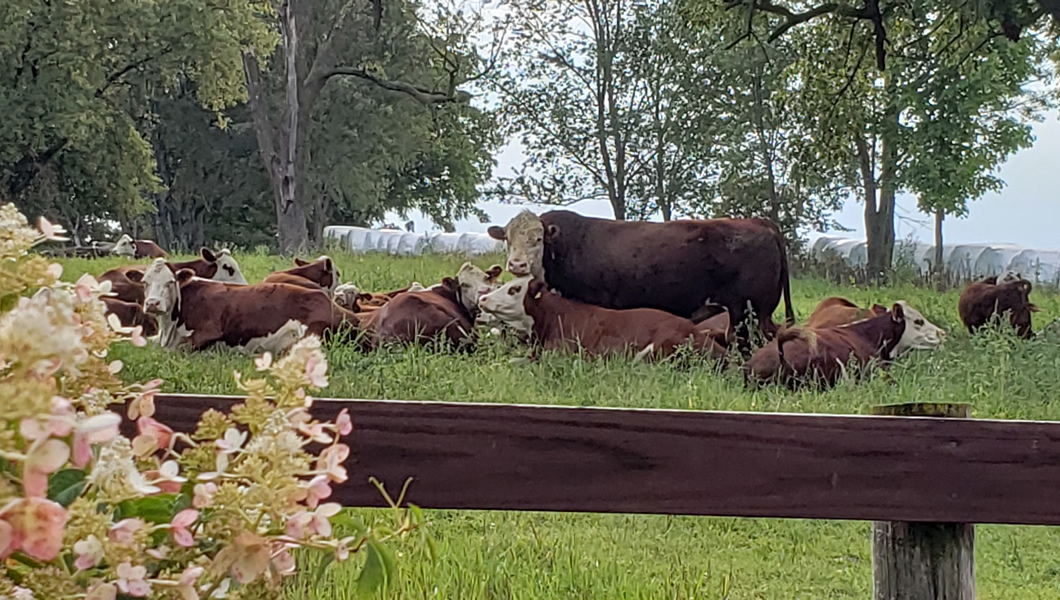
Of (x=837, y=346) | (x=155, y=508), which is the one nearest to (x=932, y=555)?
(x=155, y=508)

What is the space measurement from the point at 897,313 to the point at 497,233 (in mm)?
571

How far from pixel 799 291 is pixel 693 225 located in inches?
7.9

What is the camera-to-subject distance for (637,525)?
0.93 m

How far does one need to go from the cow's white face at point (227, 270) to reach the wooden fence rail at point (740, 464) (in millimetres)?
787

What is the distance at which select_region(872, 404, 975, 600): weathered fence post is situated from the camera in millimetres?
586

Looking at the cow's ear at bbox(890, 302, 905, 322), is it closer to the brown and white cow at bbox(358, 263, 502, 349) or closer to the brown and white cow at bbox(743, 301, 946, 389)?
the brown and white cow at bbox(743, 301, 946, 389)

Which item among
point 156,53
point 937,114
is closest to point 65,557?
point 156,53

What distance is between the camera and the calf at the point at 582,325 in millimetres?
1276

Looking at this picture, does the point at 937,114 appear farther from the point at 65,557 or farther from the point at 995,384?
the point at 65,557

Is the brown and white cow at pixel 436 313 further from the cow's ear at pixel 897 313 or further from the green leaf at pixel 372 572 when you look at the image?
the green leaf at pixel 372 572

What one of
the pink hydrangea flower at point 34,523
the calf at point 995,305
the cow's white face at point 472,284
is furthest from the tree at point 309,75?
the pink hydrangea flower at point 34,523

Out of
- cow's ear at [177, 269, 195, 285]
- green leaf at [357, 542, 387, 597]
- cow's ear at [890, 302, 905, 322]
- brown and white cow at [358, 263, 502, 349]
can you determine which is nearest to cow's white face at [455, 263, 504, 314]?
brown and white cow at [358, 263, 502, 349]

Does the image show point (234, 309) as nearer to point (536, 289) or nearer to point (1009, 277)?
point (536, 289)

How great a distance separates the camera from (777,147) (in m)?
1.32
